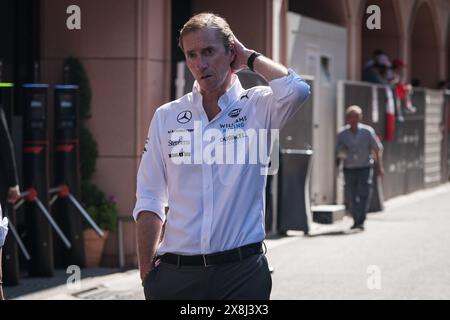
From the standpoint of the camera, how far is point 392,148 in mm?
22797

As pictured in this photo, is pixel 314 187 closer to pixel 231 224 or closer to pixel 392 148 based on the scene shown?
pixel 392 148

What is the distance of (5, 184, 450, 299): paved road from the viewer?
1031cm

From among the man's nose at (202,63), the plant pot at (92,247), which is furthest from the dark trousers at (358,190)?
the man's nose at (202,63)

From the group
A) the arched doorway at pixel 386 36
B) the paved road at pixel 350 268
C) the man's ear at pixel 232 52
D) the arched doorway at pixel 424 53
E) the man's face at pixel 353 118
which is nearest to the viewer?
the man's ear at pixel 232 52

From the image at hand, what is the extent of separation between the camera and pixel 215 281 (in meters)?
4.39

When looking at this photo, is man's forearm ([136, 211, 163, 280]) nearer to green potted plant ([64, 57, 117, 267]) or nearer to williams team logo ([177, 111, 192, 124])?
williams team logo ([177, 111, 192, 124])

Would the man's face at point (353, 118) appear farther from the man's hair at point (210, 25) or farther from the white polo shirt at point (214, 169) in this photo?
the man's hair at point (210, 25)

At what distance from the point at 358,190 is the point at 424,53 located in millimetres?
13966

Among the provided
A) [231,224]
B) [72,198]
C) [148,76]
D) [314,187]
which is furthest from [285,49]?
[231,224]

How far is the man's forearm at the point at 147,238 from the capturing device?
447cm

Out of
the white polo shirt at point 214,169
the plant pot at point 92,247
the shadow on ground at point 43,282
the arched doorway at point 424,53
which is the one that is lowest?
the shadow on ground at point 43,282

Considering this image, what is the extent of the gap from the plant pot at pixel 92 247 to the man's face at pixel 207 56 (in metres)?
8.06

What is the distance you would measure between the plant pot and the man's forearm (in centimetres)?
789

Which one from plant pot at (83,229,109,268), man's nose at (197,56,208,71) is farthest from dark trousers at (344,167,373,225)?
man's nose at (197,56,208,71)
